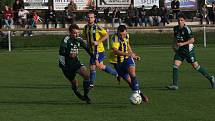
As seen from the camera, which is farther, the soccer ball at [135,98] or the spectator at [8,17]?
the spectator at [8,17]

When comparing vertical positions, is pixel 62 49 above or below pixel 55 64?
above

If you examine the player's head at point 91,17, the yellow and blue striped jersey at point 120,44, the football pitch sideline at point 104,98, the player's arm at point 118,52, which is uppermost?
the player's head at point 91,17

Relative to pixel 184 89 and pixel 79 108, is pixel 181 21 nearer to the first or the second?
pixel 184 89

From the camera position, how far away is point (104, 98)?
14180mm

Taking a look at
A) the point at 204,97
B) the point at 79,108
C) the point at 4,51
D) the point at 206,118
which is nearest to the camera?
the point at 206,118

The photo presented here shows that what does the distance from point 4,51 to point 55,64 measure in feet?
28.1

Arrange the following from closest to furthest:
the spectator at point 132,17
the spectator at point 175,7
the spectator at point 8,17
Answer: the spectator at point 8,17
the spectator at point 132,17
the spectator at point 175,7

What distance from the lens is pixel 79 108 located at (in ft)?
41.7

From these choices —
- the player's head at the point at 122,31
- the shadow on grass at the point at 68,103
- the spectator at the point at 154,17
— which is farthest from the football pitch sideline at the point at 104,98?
the spectator at the point at 154,17

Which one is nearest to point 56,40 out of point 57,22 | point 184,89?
point 57,22

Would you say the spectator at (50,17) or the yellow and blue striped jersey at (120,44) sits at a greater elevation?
the yellow and blue striped jersey at (120,44)

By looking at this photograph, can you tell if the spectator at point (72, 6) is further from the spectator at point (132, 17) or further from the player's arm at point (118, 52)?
the player's arm at point (118, 52)

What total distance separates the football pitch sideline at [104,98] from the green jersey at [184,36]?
992 mm

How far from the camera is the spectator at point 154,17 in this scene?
38947mm
